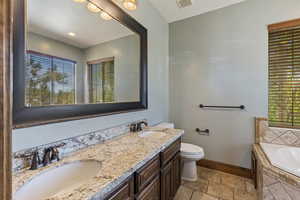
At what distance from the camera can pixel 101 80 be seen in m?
1.44

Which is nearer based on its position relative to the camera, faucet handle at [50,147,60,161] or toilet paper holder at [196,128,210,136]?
faucet handle at [50,147,60,161]

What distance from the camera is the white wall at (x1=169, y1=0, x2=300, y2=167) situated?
206 cm


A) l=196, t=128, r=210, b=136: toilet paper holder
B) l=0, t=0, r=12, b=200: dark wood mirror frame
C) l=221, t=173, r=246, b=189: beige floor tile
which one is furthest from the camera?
l=196, t=128, r=210, b=136: toilet paper holder

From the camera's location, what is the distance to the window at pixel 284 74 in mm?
1929

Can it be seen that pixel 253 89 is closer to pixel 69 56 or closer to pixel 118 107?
pixel 118 107

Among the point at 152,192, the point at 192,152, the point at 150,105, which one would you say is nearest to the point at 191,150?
the point at 192,152

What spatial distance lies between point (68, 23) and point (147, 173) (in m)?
1.34

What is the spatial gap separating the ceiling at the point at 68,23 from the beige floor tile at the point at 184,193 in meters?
2.02

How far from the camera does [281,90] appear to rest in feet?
6.59

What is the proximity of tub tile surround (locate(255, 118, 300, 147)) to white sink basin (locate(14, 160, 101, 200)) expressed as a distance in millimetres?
2231

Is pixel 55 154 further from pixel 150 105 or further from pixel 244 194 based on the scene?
pixel 244 194

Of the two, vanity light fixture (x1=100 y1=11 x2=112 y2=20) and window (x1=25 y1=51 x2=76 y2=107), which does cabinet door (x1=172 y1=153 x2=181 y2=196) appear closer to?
window (x1=25 y1=51 x2=76 y2=107)

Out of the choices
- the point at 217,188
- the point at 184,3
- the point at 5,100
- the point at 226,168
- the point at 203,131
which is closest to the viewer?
the point at 5,100

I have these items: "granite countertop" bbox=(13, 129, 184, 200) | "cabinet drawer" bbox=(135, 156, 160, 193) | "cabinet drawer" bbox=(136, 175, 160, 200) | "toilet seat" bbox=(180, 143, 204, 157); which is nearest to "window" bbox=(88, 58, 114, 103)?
"granite countertop" bbox=(13, 129, 184, 200)
